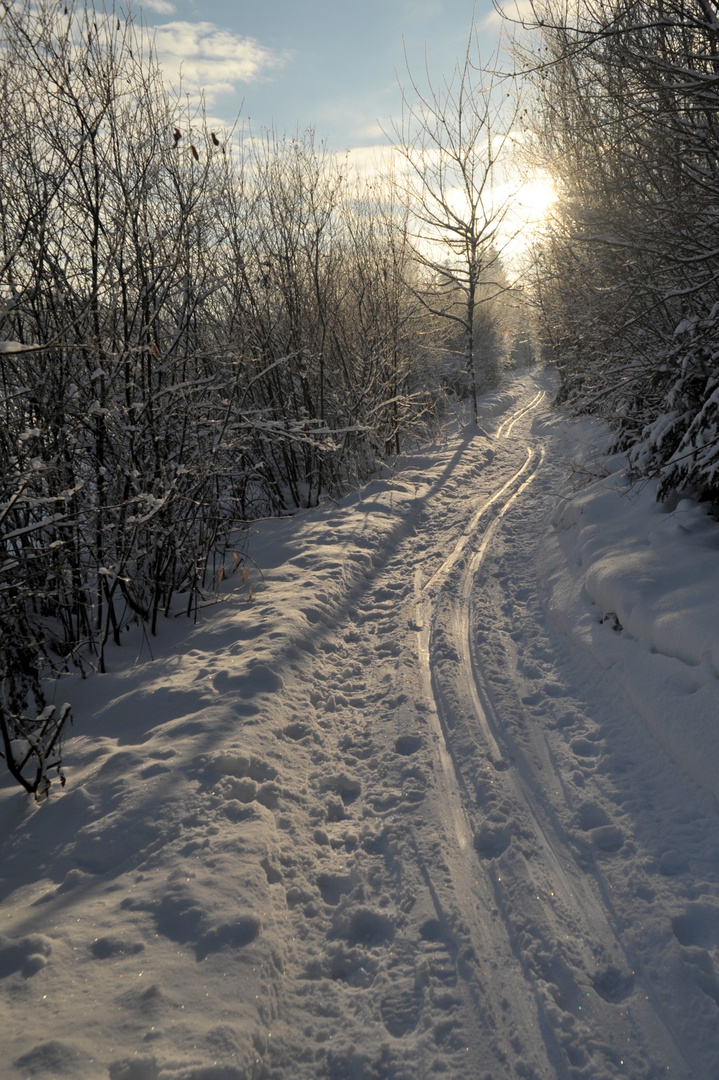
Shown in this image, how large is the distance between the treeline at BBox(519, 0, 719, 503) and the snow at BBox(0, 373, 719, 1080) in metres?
1.12

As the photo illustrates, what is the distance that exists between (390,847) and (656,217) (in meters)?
6.22

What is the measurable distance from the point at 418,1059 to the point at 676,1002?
100cm

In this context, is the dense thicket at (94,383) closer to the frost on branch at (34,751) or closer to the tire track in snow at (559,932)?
the frost on branch at (34,751)

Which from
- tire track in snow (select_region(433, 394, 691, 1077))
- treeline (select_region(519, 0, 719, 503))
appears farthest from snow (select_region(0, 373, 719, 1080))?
treeline (select_region(519, 0, 719, 503))

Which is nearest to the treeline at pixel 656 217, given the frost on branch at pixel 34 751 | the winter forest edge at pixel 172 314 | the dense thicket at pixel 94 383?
the winter forest edge at pixel 172 314

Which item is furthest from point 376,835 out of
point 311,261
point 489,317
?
point 489,317

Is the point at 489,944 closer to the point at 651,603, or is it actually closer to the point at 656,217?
the point at 651,603

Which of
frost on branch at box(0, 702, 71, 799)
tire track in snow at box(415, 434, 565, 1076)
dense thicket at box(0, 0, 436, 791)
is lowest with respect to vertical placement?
tire track in snow at box(415, 434, 565, 1076)

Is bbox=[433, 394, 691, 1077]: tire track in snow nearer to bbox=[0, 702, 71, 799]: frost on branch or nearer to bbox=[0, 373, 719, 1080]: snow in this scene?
bbox=[0, 373, 719, 1080]: snow

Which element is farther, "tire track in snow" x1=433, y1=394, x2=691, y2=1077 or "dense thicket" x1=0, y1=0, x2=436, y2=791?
"dense thicket" x1=0, y1=0, x2=436, y2=791

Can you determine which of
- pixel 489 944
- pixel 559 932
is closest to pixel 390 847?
pixel 489 944

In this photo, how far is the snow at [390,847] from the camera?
2.24 meters

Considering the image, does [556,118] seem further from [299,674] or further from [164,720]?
[164,720]

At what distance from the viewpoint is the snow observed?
2.24 meters
